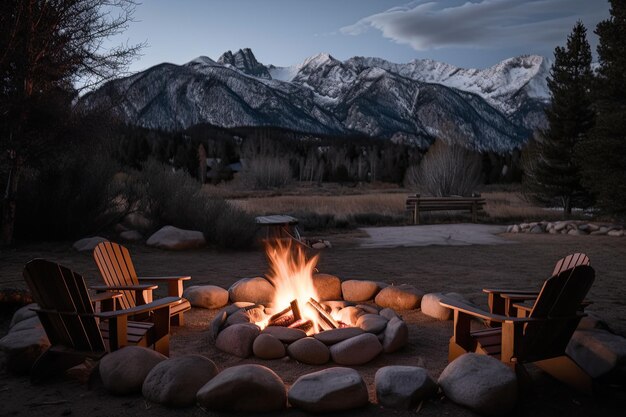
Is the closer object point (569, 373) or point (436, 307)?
point (569, 373)

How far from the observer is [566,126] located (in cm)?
1908

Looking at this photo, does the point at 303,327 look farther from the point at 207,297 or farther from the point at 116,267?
the point at 116,267

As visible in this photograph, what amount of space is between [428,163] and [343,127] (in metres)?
157

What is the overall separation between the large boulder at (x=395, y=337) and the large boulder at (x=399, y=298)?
135cm

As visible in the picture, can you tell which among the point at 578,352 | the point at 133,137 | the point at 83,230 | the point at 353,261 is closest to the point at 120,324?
the point at 578,352

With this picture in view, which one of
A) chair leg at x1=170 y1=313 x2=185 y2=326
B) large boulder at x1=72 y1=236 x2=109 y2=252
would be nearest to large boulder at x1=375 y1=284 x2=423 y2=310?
chair leg at x1=170 y1=313 x2=185 y2=326

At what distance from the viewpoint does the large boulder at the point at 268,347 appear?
396cm

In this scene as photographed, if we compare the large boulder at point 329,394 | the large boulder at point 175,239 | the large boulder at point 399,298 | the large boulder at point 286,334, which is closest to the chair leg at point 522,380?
the large boulder at point 329,394

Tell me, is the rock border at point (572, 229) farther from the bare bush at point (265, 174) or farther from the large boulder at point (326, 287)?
the bare bush at point (265, 174)

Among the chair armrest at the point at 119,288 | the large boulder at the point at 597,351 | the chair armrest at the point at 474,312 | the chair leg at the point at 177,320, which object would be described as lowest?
the chair leg at the point at 177,320

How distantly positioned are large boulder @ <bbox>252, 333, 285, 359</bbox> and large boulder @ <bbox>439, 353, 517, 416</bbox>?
1363 millimetres

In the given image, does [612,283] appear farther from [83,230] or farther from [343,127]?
[343,127]

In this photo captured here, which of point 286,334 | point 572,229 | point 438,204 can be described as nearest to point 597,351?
point 286,334

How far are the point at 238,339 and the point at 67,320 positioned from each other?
129 centimetres
